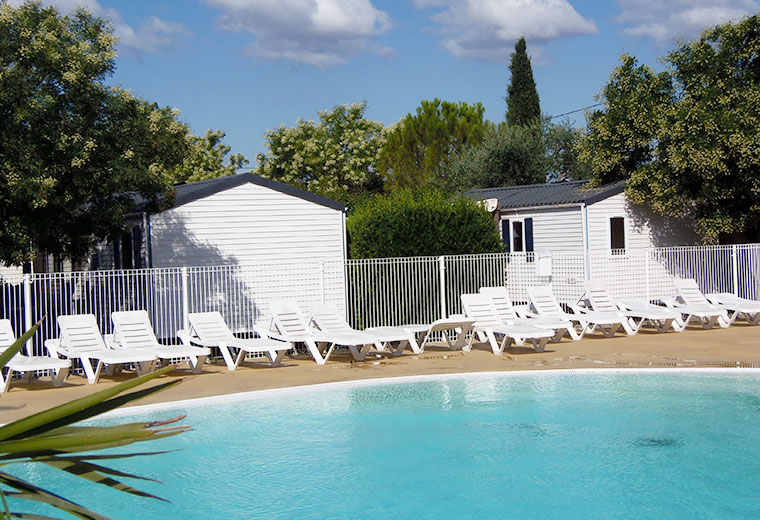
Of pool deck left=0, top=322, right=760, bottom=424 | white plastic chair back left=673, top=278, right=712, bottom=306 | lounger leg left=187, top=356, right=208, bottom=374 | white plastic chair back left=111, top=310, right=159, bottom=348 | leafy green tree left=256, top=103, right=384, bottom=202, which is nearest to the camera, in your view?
pool deck left=0, top=322, right=760, bottom=424

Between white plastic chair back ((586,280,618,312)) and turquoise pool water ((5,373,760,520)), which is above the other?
white plastic chair back ((586,280,618,312))

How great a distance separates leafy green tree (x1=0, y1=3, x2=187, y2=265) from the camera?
13828 millimetres

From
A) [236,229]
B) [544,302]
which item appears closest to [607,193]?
[544,302]

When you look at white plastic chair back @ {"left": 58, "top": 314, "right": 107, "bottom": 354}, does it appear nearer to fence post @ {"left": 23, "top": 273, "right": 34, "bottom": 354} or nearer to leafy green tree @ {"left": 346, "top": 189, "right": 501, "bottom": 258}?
fence post @ {"left": 23, "top": 273, "right": 34, "bottom": 354}

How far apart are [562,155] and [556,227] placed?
19.8 m

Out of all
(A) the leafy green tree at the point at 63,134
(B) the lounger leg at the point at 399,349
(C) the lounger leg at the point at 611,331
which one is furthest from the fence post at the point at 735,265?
(A) the leafy green tree at the point at 63,134

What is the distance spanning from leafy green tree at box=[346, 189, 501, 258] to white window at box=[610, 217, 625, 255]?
513 cm

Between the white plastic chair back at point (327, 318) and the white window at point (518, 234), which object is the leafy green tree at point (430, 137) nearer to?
A: the white window at point (518, 234)

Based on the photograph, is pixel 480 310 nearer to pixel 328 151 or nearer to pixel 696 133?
pixel 696 133

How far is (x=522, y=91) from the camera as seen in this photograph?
4909 cm

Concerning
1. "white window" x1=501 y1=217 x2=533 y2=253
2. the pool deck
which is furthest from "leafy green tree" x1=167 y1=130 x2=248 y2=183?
the pool deck

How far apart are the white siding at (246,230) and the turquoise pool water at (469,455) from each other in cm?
656

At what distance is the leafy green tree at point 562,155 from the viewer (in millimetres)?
41094

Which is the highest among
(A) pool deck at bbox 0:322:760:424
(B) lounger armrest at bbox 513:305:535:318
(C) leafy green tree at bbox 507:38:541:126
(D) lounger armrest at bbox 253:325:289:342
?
(C) leafy green tree at bbox 507:38:541:126
